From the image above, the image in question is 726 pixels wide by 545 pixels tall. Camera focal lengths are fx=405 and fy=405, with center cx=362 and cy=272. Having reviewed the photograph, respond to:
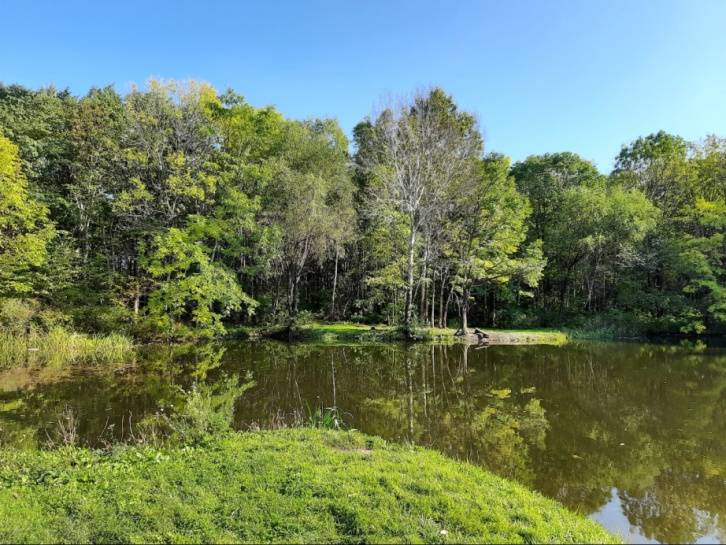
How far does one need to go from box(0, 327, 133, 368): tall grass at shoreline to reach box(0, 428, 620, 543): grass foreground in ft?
36.5

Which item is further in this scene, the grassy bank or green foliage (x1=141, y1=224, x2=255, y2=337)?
the grassy bank

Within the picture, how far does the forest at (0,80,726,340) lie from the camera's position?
66.2 ft

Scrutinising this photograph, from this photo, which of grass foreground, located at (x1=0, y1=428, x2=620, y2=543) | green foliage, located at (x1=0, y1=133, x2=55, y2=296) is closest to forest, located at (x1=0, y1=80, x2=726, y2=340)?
green foliage, located at (x1=0, y1=133, x2=55, y2=296)

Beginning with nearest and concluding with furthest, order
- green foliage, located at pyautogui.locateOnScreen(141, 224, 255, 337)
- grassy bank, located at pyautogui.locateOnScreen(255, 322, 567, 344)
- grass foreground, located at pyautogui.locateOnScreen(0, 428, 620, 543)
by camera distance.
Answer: grass foreground, located at pyautogui.locateOnScreen(0, 428, 620, 543)
green foliage, located at pyautogui.locateOnScreen(141, 224, 255, 337)
grassy bank, located at pyautogui.locateOnScreen(255, 322, 567, 344)

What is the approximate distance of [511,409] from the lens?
9508mm

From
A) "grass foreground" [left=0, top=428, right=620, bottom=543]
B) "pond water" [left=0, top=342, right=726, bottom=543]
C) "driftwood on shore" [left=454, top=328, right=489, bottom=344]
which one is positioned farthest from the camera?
"driftwood on shore" [left=454, top=328, right=489, bottom=344]

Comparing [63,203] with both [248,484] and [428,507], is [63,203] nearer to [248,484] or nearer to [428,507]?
[248,484]

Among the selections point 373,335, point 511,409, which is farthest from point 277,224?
point 511,409

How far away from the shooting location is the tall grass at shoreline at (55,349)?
14.9 metres

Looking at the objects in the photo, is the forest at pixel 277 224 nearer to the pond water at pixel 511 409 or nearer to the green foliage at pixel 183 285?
the green foliage at pixel 183 285

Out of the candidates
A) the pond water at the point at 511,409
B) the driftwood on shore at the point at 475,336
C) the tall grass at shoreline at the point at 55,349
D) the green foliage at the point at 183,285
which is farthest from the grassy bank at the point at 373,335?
the tall grass at shoreline at the point at 55,349

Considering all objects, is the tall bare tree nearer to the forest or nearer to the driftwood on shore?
the forest

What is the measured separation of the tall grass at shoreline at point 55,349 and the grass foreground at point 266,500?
11117 millimetres

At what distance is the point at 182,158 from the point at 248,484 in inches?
814
